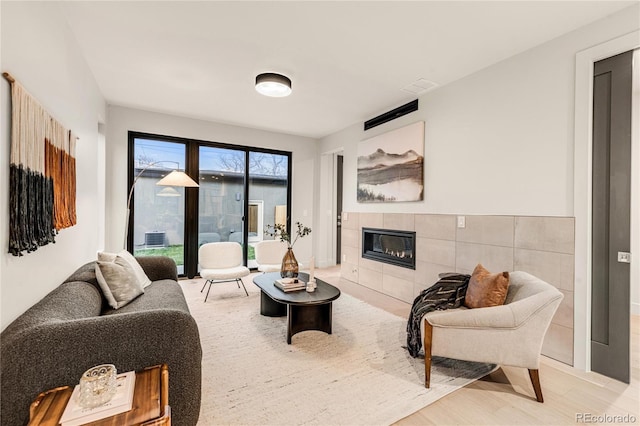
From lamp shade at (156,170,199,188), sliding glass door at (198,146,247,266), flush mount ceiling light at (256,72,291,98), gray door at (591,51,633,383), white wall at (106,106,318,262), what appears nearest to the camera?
gray door at (591,51,633,383)

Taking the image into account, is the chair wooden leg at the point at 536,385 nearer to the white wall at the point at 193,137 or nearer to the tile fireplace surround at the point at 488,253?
the tile fireplace surround at the point at 488,253

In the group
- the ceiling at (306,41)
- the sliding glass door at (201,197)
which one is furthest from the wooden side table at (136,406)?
the sliding glass door at (201,197)

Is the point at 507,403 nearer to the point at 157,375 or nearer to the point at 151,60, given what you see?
the point at 157,375

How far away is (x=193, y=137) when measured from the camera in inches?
193

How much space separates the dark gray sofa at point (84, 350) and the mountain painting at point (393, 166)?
316 cm

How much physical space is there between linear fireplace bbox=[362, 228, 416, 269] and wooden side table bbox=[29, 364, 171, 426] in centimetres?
318

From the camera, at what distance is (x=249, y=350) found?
252 cm

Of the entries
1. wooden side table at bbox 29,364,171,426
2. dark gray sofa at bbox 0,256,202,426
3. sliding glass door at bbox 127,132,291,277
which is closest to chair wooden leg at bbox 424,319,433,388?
dark gray sofa at bbox 0,256,202,426

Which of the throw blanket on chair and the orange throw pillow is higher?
the orange throw pillow

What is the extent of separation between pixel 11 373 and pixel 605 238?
356 centimetres

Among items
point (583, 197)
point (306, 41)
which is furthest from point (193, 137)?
point (583, 197)

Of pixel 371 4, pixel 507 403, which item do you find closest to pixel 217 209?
pixel 371 4

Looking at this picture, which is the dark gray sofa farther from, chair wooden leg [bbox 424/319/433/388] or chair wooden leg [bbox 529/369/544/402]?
chair wooden leg [bbox 529/369/544/402]

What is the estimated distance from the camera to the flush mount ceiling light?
3.15 m
